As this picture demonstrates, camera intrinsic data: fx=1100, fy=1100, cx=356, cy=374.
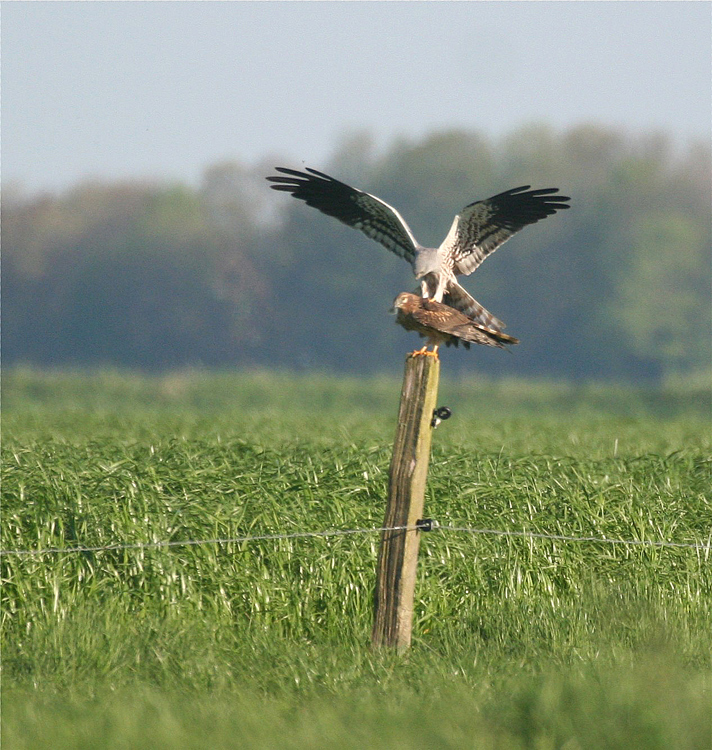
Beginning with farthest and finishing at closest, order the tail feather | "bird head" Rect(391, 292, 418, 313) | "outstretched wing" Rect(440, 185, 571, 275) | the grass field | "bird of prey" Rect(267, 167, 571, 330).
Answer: "outstretched wing" Rect(440, 185, 571, 275)
"bird of prey" Rect(267, 167, 571, 330)
the tail feather
"bird head" Rect(391, 292, 418, 313)
the grass field

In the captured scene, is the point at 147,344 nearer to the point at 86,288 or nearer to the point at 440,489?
the point at 86,288

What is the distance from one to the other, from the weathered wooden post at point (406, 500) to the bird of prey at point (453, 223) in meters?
1.14

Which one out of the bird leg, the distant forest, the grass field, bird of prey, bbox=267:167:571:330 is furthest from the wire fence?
the distant forest

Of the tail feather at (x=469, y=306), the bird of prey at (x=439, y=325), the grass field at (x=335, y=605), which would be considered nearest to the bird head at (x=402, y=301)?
the bird of prey at (x=439, y=325)

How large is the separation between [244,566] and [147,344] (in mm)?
55568

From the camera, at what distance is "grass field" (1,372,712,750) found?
416cm

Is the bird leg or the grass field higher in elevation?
the bird leg

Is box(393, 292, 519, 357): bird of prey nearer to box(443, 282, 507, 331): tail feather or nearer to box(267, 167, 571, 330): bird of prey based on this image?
box(443, 282, 507, 331): tail feather

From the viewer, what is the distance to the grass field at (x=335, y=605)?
13.7 ft

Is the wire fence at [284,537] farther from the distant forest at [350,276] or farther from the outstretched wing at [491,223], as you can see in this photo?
the distant forest at [350,276]

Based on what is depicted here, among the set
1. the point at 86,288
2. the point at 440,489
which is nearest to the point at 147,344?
the point at 86,288

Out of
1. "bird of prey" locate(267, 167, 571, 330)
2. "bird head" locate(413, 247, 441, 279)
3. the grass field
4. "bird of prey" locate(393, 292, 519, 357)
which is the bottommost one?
the grass field

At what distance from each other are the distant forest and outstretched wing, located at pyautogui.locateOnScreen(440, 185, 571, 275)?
162ft

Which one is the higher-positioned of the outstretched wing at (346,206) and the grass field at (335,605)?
the outstretched wing at (346,206)
